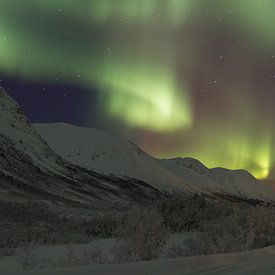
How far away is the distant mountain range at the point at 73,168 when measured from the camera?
6875cm

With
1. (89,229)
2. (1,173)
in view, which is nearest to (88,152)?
(1,173)

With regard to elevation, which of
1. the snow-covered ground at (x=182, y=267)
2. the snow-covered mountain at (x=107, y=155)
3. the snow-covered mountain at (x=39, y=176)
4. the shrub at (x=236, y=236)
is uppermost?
the snow-covered mountain at (x=107, y=155)

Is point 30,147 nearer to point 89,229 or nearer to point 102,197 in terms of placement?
point 102,197

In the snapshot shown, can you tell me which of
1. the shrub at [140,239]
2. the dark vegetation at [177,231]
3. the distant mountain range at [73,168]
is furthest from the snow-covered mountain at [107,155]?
the shrub at [140,239]

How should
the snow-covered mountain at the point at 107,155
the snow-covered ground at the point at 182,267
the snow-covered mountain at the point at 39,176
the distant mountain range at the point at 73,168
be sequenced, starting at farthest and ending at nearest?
the snow-covered mountain at the point at 107,155 < the distant mountain range at the point at 73,168 < the snow-covered mountain at the point at 39,176 < the snow-covered ground at the point at 182,267

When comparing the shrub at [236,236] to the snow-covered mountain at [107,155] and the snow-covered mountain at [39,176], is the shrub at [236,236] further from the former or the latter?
the snow-covered mountain at [107,155]

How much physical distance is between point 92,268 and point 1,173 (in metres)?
59.3

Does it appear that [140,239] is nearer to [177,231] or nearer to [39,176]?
[177,231]

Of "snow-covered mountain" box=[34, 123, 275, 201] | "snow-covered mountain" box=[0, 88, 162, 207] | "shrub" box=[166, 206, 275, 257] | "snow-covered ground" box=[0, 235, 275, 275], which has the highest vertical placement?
"snow-covered mountain" box=[34, 123, 275, 201]

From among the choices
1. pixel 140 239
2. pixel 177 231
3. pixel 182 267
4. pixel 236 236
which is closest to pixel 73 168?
pixel 177 231

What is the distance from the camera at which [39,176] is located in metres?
74.8

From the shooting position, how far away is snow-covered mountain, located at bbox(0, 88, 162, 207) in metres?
66.4

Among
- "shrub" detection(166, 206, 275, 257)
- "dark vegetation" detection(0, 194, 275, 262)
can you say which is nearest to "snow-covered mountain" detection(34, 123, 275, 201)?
"dark vegetation" detection(0, 194, 275, 262)

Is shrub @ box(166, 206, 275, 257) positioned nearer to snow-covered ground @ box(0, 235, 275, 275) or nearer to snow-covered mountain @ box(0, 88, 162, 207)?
snow-covered ground @ box(0, 235, 275, 275)
